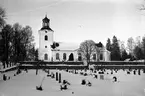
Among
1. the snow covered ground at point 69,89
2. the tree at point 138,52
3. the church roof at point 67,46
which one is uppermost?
the church roof at point 67,46

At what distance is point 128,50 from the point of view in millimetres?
29375

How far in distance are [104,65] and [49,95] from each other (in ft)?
60.0

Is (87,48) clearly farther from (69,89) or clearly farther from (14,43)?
(69,89)

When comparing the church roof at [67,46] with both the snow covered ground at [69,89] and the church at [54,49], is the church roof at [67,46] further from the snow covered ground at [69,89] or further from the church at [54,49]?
the snow covered ground at [69,89]

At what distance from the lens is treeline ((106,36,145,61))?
24.6 meters

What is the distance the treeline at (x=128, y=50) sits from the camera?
24.6 m

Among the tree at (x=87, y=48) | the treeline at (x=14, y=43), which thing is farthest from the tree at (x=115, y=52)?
the treeline at (x=14, y=43)

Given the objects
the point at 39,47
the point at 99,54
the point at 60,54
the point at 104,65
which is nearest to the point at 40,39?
the point at 39,47

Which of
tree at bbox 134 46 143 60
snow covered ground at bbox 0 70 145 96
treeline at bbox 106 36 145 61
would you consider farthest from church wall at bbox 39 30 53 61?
snow covered ground at bbox 0 70 145 96

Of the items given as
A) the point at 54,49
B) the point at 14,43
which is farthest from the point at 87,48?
the point at 14,43

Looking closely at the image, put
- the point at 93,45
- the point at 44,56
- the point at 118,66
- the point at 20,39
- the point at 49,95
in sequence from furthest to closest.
→ the point at 44,56
the point at 93,45
the point at 118,66
the point at 20,39
the point at 49,95

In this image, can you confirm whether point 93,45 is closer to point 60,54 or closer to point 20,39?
point 60,54

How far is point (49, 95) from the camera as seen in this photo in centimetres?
618

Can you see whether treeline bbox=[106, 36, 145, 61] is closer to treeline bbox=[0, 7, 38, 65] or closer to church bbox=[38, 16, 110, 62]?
church bbox=[38, 16, 110, 62]
